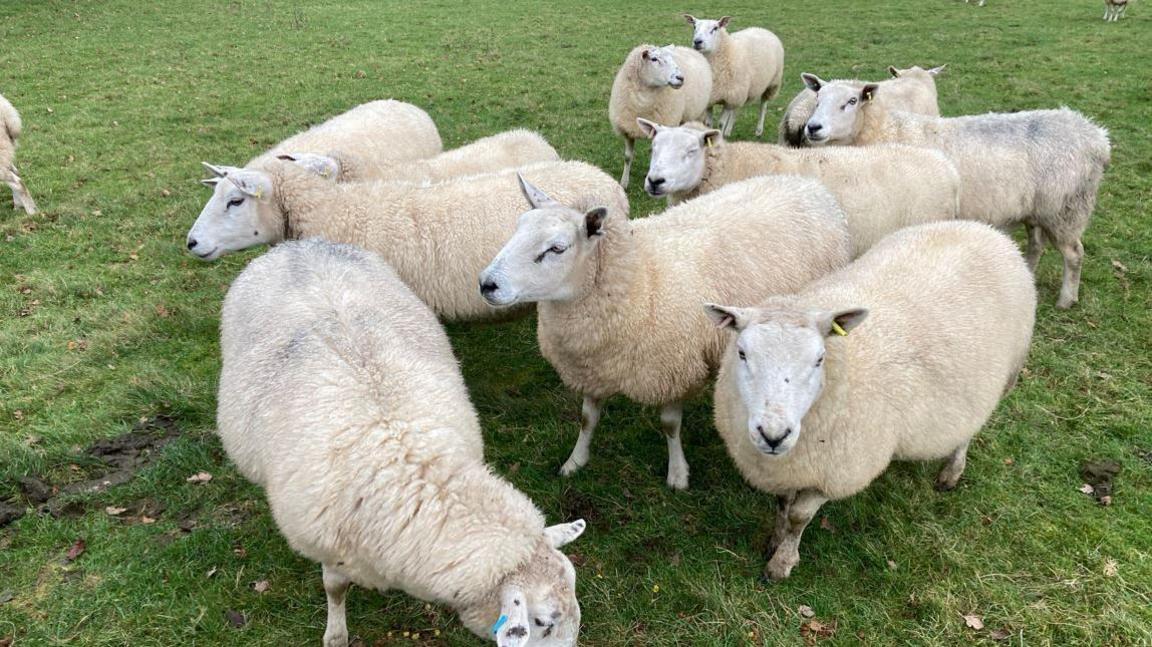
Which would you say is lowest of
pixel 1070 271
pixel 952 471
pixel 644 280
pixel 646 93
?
pixel 952 471

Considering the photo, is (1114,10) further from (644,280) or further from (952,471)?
(644,280)

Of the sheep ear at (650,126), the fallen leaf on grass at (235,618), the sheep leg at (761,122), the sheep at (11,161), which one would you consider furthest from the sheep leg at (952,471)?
the sheep at (11,161)

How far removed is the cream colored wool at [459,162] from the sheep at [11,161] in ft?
13.7

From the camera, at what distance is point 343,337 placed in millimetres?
3064

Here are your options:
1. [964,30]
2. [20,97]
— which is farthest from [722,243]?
[964,30]

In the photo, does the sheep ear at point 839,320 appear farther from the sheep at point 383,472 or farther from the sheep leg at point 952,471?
the sheep leg at point 952,471

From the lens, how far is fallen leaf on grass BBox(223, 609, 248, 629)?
3295 millimetres

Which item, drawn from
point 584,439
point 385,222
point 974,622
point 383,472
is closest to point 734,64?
point 385,222

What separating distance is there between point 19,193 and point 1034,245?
10665mm

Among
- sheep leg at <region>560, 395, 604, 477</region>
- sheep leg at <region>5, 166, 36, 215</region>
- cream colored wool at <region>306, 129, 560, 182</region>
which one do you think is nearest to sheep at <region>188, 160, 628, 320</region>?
cream colored wool at <region>306, 129, 560, 182</region>

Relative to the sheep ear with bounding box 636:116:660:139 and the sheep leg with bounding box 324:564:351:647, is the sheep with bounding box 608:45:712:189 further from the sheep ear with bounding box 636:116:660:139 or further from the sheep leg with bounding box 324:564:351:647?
the sheep leg with bounding box 324:564:351:647

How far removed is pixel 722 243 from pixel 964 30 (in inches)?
680

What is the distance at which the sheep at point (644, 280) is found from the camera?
138 inches

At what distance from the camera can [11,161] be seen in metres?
7.29
